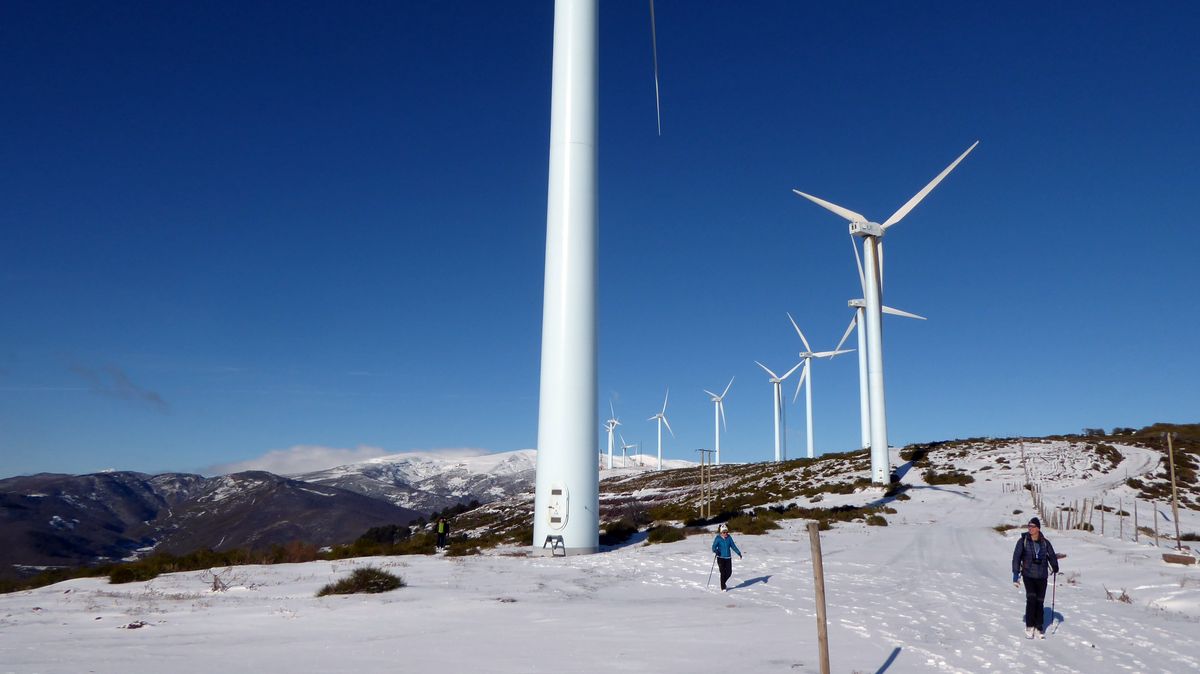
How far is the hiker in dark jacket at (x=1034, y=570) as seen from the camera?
1329 centimetres

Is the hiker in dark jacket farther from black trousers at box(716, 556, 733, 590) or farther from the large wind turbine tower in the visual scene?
the large wind turbine tower

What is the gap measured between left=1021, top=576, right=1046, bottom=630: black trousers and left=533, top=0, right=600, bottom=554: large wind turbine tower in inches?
527

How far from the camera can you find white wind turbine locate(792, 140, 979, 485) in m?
50.7

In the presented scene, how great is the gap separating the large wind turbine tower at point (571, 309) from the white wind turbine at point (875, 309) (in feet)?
94.7

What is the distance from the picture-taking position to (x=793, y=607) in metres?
15.9

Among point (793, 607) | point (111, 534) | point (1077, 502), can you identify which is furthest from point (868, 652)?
point (111, 534)

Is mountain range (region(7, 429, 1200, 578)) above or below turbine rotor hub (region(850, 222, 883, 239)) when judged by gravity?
below

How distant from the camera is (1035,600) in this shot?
13.3 m

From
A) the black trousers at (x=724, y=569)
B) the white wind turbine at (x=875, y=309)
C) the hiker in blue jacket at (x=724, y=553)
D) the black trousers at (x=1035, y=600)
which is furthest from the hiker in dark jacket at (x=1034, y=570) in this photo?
the white wind turbine at (x=875, y=309)

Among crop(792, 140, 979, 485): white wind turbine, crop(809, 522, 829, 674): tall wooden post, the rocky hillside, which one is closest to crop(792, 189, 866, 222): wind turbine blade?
crop(792, 140, 979, 485): white wind turbine

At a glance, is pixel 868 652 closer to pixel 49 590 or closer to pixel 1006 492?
pixel 49 590

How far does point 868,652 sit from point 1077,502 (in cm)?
4129

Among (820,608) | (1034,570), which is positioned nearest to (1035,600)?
(1034,570)

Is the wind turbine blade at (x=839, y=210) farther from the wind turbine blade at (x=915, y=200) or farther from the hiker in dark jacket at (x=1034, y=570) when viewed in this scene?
the hiker in dark jacket at (x=1034, y=570)
